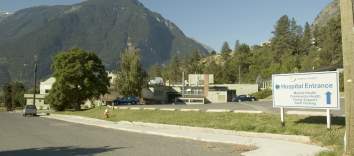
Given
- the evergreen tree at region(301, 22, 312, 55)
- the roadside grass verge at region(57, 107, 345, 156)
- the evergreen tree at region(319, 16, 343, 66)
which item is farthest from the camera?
the evergreen tree at region(301, 22, 312, 55)

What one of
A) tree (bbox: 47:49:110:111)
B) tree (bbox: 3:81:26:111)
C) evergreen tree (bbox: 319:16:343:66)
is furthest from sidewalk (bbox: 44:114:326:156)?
tree (bbox: 3:81:26:111)

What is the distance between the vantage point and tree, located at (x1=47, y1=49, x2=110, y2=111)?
70.8m

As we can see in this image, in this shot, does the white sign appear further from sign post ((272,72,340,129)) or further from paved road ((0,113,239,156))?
paved road ((0,113,239,156))

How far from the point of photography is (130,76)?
100 m

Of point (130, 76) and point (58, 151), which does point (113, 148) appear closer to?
point (58, 151)

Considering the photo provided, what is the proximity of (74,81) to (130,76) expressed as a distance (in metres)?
29.4

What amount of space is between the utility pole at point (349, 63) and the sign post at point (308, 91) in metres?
6.42

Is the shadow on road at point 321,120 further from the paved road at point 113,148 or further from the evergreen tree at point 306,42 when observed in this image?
the evergreen tree at point 306,42

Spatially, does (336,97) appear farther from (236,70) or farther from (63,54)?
(236,70)

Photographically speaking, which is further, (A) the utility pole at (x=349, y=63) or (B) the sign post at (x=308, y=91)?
(B) the sign post at (x=308, y=91)

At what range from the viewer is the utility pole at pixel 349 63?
41.9 feet

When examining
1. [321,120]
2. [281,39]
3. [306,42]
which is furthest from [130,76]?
[306,42]

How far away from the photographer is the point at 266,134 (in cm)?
2058

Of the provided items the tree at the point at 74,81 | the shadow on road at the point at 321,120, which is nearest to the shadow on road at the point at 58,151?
the shadow on road at the point at 321,120
